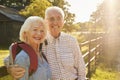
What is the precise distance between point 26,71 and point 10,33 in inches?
1296

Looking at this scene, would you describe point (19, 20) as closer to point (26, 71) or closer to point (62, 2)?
point (62, 2)

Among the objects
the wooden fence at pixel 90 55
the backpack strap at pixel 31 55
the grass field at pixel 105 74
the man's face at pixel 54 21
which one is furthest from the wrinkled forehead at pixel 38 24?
the grass field at pixel 105 74

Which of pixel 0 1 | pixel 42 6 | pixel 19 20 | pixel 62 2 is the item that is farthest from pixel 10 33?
pixel 0 1

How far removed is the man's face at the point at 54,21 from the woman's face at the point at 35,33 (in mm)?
512

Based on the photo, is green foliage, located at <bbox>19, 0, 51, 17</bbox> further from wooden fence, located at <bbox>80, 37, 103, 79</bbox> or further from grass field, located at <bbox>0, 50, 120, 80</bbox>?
grass field, located at <bbox>0, 50, 120, 80</bbox>

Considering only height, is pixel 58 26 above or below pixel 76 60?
above

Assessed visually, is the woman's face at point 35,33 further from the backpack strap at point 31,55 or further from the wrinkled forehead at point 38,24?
the backpack strap at point 31,55

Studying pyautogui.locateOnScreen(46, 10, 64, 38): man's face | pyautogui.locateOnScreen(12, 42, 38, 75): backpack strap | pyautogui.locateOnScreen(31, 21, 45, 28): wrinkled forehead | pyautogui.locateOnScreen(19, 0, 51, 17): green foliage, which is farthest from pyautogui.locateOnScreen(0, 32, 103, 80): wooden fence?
pyautogui.locateOnScreen(19, 0, 51, 17): green foliage

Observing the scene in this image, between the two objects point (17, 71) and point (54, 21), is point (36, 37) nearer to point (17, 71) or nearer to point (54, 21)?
point (17, 71)

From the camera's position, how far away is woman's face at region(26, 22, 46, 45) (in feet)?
Result: 11.5

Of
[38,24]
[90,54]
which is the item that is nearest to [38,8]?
[90,54]

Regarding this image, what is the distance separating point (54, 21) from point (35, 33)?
0.63 m

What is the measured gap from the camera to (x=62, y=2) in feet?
143

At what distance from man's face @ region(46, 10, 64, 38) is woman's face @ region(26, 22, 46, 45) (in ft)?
1.68
